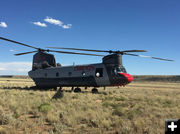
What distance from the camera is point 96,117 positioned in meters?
8.35

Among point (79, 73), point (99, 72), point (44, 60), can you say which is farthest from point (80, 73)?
point (44, 60)

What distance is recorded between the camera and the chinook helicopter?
17.9m

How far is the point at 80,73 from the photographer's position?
2008 cm

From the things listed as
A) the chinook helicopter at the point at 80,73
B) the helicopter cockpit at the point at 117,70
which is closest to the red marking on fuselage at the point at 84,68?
the chinook helicopter at the point at 80,73

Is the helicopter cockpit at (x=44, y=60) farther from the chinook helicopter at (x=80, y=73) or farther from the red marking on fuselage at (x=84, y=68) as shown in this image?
the red marking on fuselage at (x=84, y=68)

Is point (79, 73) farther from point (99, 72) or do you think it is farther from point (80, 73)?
point (99, 72)

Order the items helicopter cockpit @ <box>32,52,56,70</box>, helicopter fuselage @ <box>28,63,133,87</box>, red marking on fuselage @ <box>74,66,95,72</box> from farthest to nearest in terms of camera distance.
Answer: helicopter cockpit @ <box>32,52,56,70</box>
red marking on fuselage @ <box>74,66,95,72</box>
helicopter fuselage @ <box>28,63,133,87</box>

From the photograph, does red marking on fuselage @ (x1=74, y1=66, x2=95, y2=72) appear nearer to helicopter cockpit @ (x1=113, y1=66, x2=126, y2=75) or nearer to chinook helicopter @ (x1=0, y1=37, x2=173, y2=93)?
chinook helicopter @ (x1=0, y1=37, x2=173, y2=93)

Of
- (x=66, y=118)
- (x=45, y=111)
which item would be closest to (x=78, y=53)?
(x=45, y=111)

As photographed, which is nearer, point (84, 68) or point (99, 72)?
point (99, 72)

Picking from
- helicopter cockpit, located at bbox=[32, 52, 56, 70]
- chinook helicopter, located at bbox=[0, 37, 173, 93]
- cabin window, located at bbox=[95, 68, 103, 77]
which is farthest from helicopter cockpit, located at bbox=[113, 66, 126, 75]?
helicopter cockpit, located at bbox=[32, 52, 56, 70]

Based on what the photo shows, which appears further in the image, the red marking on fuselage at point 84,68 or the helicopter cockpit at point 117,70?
the red marking on fuselage at point 84,68

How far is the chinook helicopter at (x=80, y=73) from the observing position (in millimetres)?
17906

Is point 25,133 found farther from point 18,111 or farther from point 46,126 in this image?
point 18,111
